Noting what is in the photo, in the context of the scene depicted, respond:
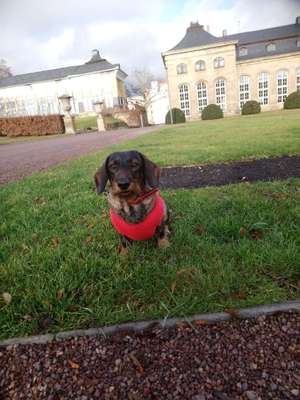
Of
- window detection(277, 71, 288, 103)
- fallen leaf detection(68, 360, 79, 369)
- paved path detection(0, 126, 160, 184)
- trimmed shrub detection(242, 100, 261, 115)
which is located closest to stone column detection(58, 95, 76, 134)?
paved path detection(0, 126, 160, 184)

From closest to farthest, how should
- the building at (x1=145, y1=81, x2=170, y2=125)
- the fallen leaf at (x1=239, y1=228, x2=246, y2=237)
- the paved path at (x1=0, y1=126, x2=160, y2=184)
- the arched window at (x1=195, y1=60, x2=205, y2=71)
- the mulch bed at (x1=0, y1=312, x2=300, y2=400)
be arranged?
the mulch bed at (x1=0, y1=312, x2=300, y2=400), the fallen leaf at (x1=239, y1=228, x2=246, y2=237), the paved path at (x1=0, y1=126, x2=160, y2=184), the arched window at (x1=195, y1=60, x2=205, y2=71), the building at (x1=145, y1=81, x2=170, y2=125)

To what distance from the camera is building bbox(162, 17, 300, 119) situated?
40.5m

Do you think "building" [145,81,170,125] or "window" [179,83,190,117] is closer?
"window" [179,83,190,117]

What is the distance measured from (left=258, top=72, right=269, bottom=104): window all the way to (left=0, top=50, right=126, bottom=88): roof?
72.3ft

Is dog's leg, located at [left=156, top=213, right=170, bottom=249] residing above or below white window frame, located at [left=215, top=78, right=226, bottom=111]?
below

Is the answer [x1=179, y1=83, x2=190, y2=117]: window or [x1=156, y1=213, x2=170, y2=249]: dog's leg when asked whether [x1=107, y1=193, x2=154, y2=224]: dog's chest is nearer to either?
[x1=156, y1=213, x2=170, y2=249]: dog's leg

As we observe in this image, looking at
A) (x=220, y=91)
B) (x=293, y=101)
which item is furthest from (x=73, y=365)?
(x=220, y=91)

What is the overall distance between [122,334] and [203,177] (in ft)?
11.6

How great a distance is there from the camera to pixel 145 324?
5.12 feet

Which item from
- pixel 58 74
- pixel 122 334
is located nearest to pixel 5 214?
pixel 122 334

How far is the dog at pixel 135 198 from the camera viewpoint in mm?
2207

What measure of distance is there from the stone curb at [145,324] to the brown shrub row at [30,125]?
26560 mm

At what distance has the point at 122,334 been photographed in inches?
60.0

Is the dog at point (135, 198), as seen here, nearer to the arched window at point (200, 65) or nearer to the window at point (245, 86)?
the arched window at point (200, 65)
